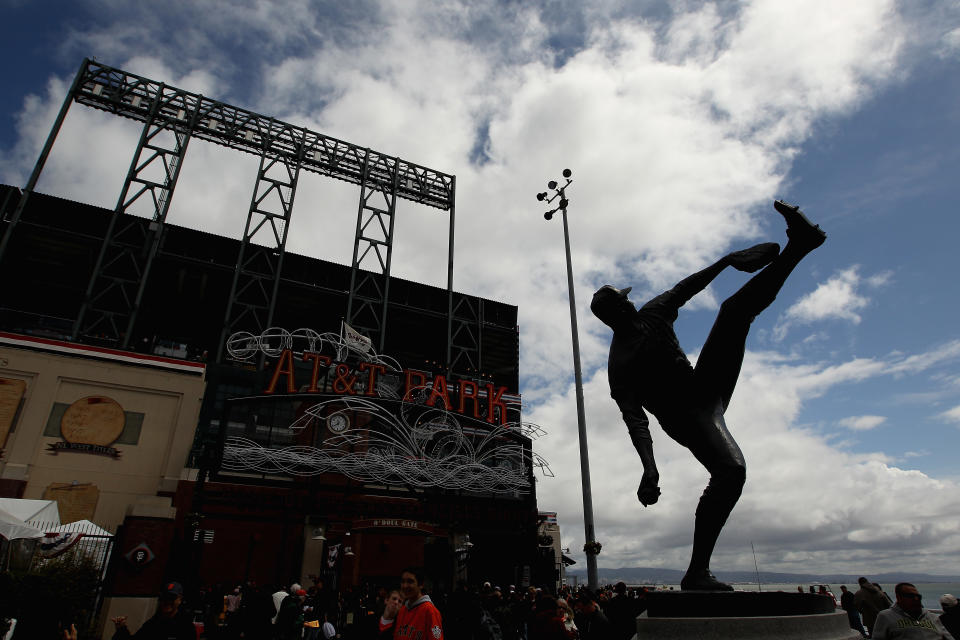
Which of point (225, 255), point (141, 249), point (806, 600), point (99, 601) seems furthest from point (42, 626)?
point (225, 255)

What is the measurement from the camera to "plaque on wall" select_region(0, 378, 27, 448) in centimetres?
2005

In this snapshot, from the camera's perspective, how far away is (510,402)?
1502 inches

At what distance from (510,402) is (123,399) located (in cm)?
2320

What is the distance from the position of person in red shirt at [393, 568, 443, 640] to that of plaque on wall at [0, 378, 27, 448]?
22958 millimetres

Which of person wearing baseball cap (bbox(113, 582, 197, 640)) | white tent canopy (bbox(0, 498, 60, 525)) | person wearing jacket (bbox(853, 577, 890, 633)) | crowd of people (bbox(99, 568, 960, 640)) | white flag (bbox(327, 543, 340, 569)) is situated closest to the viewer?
crowd of people (bbox(99, 568, 960, 640))

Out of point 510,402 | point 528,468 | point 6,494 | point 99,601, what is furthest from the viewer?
point 510,402

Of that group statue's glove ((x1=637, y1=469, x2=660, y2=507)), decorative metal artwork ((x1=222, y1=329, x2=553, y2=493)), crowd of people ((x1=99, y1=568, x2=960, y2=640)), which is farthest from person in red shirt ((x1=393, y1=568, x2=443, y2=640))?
decorative metal artwork ((x1=222, y1=329, x2=553, y2=493))

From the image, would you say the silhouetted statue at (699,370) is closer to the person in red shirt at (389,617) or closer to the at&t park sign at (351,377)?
the person in red shirt at (389,617)

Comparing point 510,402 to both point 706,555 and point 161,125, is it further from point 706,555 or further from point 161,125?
point 706,555

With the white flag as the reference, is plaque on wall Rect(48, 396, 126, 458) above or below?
above

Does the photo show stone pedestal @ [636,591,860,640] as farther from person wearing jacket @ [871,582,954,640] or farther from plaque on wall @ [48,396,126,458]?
plaque on wall @ [48,396,126,458]

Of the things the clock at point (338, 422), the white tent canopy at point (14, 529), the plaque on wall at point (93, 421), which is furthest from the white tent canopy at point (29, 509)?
the clock at point (338, 422)

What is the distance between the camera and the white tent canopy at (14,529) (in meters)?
10.0

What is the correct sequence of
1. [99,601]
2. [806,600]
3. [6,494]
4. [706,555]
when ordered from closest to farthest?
[806,600] < [706,555] < [99,601] < [6,494]
